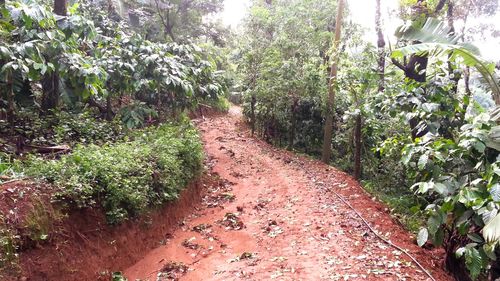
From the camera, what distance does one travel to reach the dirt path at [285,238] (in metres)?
4.98

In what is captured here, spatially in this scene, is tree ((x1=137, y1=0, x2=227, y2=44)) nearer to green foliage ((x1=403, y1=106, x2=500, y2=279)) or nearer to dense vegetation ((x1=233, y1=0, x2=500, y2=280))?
dense vegetation ((x1=233, y1=0, x2=500, y2=280))

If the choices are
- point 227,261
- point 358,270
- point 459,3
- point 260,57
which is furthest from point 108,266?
point 459,3

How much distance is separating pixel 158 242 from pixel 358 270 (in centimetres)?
355

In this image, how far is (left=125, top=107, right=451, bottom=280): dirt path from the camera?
498 cm

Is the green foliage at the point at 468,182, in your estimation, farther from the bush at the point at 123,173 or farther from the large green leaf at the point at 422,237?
the bush at the point at 123,173

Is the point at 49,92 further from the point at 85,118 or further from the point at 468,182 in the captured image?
the point at 468,182

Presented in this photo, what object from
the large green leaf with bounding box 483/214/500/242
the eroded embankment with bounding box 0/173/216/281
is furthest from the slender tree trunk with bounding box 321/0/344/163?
the large green leaf with bounding box 483/214/500/242

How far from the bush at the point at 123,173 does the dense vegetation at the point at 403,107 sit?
3933 mm

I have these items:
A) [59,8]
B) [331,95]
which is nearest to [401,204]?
[331,95]

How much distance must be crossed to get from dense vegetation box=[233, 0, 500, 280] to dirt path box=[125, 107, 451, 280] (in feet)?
2.25

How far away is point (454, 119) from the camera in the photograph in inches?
230

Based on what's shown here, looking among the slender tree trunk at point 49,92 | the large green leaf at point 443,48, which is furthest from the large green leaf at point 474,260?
the slender tree trunk at point 49,92

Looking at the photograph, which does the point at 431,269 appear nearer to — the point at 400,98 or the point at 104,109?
the point at 400,98

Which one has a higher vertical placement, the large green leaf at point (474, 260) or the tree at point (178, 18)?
the tree at point (178, 18)
